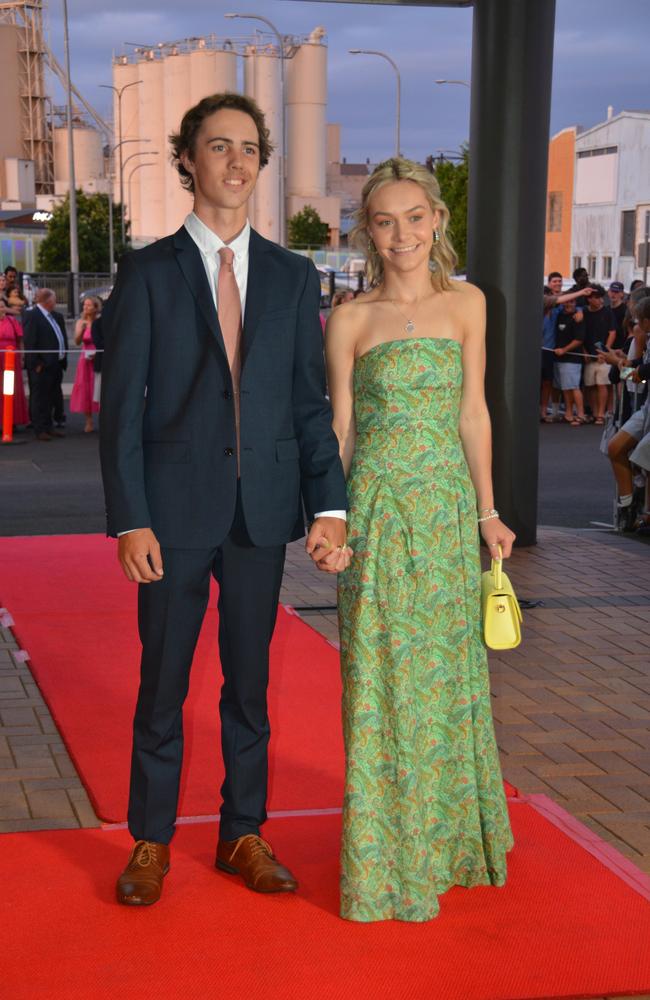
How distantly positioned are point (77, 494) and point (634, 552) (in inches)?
207

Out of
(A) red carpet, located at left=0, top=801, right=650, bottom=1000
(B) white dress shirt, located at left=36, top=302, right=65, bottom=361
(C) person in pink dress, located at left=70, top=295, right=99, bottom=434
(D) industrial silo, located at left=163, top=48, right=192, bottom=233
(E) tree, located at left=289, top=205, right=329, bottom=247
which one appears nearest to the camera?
(A) red carpet, located at left=0, top=801, right=650, bottom=1000

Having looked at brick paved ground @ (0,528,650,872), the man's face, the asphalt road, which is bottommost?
the asphalt road

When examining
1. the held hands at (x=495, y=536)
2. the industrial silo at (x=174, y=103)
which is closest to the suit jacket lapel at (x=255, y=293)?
the held hands at (x=495, y=536)

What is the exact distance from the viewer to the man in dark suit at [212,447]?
3490 mm

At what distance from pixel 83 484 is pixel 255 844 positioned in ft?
31.2

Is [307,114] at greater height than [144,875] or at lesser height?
greater

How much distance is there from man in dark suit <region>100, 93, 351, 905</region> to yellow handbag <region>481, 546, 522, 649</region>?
44cm

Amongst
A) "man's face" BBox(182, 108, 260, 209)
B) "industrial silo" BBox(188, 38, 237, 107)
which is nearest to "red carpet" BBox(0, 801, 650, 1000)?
"man's face" BBox(182, 108, 260, 209)

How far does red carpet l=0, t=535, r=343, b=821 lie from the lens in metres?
4.65

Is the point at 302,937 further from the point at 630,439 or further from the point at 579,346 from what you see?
the point at 579,346

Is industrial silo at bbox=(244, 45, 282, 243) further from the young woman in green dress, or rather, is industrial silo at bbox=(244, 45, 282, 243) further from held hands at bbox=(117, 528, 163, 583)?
held hands at bbox=(117, 528, 163, 583)

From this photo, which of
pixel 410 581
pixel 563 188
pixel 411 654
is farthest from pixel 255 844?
pixel 563 188

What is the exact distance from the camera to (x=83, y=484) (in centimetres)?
1301

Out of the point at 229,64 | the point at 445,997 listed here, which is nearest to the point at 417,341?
the point at 445,997
